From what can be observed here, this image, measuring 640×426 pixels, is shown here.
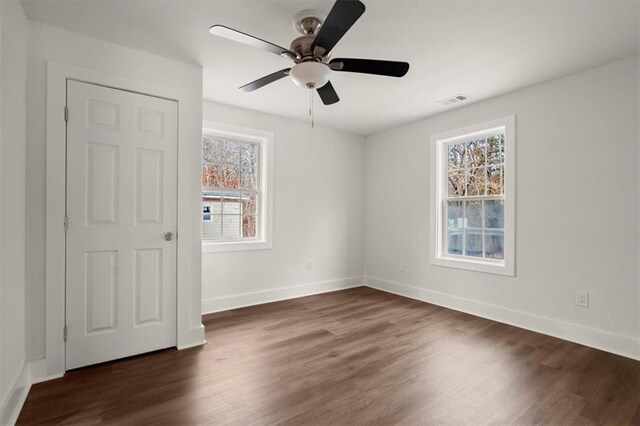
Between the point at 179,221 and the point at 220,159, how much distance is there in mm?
1399

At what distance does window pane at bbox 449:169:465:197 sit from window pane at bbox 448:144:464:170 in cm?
8

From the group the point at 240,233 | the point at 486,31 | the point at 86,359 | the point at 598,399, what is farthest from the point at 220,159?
the point at 598,399

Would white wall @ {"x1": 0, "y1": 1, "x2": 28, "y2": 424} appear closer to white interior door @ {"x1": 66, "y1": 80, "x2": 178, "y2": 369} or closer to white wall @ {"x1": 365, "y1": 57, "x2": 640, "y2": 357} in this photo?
white interior door @ {"x1": 66, "y1": 80, "x2": 178, "y2": 369}

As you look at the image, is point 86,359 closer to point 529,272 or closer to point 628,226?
point 529,272

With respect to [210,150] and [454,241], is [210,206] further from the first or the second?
[454,241]

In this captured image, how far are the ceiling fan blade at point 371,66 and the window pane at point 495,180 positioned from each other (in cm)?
217

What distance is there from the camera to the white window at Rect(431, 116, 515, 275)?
3488 mm

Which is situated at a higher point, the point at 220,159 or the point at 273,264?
the point at 220,159

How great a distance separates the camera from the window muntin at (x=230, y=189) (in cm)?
389

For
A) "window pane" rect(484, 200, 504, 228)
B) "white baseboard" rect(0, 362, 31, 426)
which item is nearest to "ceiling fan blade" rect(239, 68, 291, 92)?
"white baseboard" rect(0, 362, 31, 426)

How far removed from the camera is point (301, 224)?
4598mm

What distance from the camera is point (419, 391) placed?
2111 millimetres

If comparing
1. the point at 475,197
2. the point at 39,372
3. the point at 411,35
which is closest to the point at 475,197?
the point at 475,197

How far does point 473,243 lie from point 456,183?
79cm
